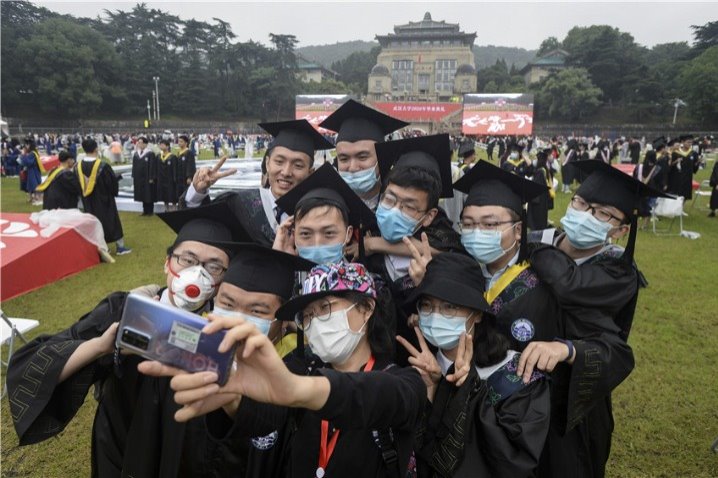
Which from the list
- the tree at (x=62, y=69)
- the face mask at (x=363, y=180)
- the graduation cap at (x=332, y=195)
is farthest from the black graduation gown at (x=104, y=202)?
the tree at (x=62, y=69)

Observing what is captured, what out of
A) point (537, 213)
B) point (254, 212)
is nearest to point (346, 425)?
point (254, 212)

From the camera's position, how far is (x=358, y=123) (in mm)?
3221

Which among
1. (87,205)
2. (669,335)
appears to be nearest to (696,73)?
(669,335)

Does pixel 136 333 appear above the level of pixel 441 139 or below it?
below

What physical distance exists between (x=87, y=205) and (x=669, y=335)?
31.6 feet

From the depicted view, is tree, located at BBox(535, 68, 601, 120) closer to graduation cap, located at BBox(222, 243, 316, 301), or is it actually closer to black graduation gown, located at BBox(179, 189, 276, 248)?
black graduation gown, located at BBox(179, 189, 276, 248)

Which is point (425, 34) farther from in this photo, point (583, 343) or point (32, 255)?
point (583, 343)

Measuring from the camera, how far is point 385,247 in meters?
2.49

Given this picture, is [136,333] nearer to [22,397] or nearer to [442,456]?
[22,397]

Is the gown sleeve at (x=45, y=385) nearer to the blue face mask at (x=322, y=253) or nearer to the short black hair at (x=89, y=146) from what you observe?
the blue face mask at (x=322, y=253)

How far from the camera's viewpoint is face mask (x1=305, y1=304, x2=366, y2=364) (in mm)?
1758

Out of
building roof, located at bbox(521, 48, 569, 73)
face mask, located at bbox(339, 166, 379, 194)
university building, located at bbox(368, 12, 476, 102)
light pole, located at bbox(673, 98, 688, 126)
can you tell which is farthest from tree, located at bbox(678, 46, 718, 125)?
face mask, located at bbox(339, 166, 379, 194)

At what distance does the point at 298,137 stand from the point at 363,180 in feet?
2.34

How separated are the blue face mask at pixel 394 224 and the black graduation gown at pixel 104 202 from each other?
7815mm
